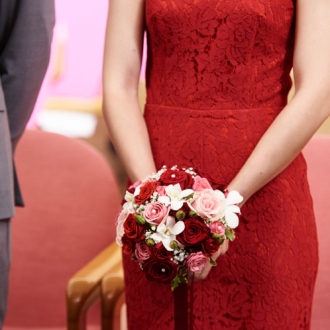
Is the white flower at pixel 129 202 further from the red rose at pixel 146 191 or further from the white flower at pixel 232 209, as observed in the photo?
the white flower at pixel 232 209

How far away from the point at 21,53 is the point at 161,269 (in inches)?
32.4

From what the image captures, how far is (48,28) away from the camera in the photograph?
1.75 meters

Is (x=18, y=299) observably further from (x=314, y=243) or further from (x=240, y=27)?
(x=240, y=27)

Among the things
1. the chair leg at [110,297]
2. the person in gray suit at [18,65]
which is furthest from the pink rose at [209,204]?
the chair leg at [110,297]

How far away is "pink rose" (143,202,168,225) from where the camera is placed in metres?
1.19

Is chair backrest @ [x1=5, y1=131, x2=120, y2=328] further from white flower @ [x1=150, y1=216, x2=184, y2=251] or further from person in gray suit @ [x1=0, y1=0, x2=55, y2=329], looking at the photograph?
white flower @ [x1=150, y1=216, x2=184, y2=251]

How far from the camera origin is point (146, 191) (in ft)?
4.03

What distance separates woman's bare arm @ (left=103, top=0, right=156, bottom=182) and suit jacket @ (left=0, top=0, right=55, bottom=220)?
238 mm

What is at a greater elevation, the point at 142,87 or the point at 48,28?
the point at 48,28

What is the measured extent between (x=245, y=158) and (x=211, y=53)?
0.81ft

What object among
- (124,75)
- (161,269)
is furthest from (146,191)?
(124,75)

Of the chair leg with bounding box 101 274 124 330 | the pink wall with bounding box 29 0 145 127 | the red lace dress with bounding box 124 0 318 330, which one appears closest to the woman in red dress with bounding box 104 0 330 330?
the red lace dress with bounding box 124 0 318 330

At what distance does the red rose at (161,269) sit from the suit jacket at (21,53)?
591 mm

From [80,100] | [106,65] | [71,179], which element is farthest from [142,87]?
[80,100]
